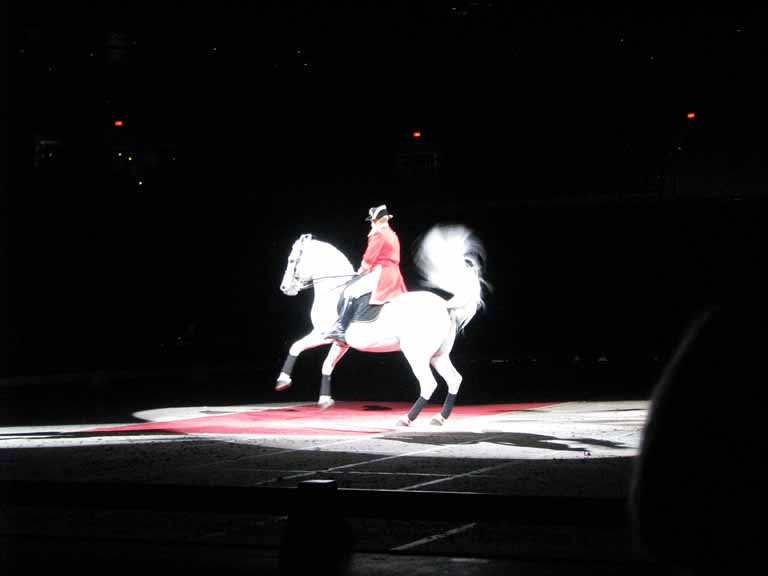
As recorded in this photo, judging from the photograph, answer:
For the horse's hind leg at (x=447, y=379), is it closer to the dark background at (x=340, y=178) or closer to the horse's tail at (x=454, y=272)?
the horse's tail at (x=454, y=272)

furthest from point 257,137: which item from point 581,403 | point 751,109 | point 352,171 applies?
point 581,403

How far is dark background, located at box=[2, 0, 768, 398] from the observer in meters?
25.8

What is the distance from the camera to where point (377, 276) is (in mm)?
15469

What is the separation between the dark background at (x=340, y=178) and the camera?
84.5 feet

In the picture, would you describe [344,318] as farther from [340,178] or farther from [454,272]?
[340,178]

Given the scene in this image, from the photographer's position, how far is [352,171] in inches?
1180

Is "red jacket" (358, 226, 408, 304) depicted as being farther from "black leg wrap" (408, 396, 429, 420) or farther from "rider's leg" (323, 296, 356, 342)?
"black leg wrap" (408, 396, 429, 420)

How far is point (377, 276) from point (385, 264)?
228 mm

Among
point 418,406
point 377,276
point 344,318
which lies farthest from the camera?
point 344,318

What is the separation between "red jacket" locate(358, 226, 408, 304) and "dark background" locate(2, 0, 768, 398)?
9.57m

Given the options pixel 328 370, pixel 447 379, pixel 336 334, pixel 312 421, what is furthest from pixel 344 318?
pixel 447 379

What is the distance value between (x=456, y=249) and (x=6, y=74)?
54.6ft

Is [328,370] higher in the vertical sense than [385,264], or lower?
lower

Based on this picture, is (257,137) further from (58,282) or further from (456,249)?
(456,249)
